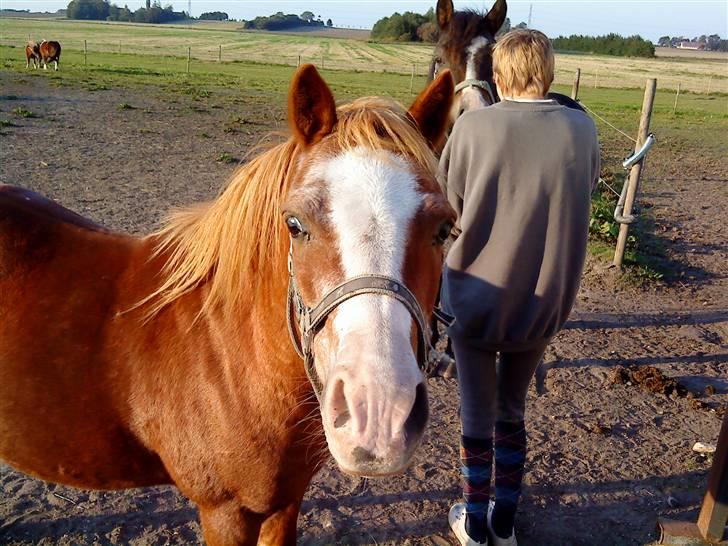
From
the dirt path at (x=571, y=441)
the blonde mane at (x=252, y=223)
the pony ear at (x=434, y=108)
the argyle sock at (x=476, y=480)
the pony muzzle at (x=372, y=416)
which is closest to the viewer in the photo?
the pony muzzle at (x=372, y=416)

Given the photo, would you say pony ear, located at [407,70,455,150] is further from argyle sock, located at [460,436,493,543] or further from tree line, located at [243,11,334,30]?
tree line, located at [243,11,334,30]

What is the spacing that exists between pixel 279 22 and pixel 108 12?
32.3 metres

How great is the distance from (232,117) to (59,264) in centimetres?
1380

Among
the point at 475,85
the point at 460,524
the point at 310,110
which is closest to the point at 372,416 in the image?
the point at 310,110

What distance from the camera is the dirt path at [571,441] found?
2.99m

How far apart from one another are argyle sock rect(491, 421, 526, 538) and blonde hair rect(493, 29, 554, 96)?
4.81ft

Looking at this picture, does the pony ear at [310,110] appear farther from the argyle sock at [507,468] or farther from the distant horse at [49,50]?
the distant horse at [49,50]

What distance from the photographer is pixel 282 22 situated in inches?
4316

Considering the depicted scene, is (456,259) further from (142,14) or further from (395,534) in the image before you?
(142,14)

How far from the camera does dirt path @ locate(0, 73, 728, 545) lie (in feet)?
9.81

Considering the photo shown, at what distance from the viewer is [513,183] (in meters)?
2.13

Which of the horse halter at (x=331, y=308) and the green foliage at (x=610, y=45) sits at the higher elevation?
the green foliage at (x=610, y=45)

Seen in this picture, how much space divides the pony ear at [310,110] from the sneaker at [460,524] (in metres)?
2.11

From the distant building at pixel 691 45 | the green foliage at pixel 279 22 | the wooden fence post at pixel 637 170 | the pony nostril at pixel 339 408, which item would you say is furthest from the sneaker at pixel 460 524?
A: the distant building at pixel 691 45
